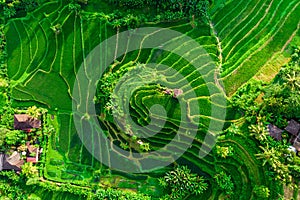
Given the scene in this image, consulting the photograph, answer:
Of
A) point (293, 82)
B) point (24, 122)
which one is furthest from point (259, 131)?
point (24, 122)

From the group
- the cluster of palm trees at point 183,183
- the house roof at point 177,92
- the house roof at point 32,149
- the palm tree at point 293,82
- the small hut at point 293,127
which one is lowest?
the cluster of palm trees at point 183,183

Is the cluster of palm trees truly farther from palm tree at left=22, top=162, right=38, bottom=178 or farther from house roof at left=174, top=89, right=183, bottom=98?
palm tree at left=22, top=162, right=38, bottom=178

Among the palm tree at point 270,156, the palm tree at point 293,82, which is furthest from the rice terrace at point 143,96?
the palm tree at point 270,156

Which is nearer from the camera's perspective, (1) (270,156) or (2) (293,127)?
(1) (270,156)

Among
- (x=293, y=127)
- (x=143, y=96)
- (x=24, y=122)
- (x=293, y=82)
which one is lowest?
(x=24, y=122)

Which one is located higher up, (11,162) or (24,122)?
(24,122)

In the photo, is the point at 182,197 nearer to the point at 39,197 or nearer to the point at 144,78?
the point at 144,78

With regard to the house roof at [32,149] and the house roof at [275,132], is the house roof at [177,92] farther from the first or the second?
the house roof at [32,149]

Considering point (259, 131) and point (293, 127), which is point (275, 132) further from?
point (293, 127)
